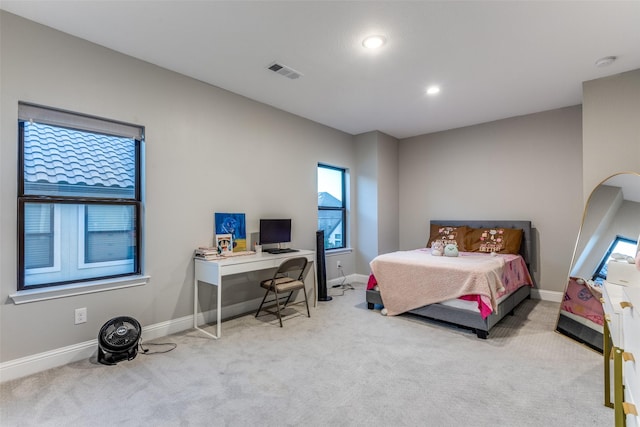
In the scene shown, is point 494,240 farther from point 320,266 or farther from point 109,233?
point 109,233

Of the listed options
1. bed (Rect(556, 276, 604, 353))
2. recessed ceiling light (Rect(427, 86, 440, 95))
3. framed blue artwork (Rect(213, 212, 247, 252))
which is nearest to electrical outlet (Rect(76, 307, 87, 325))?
framed blue artwork (Rect(213, 212, 247, 252))

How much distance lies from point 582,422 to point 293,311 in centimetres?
273

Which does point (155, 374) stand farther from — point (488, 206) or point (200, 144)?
point (488, 206)

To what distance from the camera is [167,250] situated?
301cm

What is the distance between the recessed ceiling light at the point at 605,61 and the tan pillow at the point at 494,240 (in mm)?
2150

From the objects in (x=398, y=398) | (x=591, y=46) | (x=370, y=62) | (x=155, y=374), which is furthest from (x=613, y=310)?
(x=155, y=374)

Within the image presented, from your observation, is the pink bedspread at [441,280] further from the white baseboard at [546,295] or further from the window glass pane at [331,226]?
the window glass pane at [331,226]

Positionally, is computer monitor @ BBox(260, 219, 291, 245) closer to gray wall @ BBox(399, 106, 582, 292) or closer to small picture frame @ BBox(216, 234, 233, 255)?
small picture frame @ BBox(216, 234, 233, 255)

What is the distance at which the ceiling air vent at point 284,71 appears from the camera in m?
2.96

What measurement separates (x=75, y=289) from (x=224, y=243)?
1328 mm

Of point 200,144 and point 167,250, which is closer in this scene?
point 167,250

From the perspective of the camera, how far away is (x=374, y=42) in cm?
255

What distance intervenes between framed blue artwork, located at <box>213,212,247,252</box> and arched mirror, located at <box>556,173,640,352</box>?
3458 millimetres

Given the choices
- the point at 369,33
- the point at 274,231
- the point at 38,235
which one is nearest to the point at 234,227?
the point at 274,231
